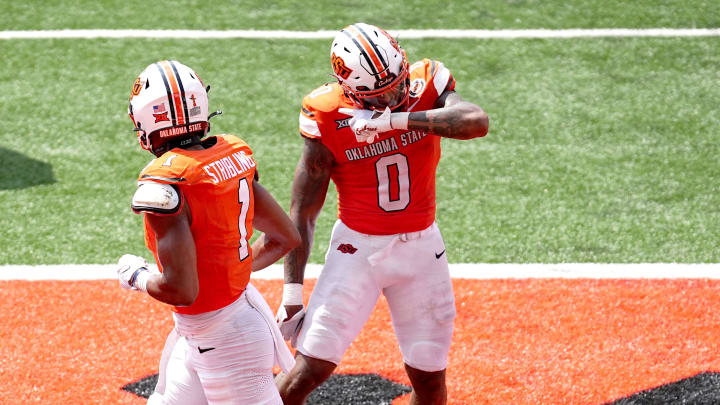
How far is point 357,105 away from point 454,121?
512mm

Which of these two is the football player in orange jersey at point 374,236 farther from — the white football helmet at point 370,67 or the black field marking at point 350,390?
the black field marking at point 350,390

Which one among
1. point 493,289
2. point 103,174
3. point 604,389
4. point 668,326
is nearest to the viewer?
point 604,389

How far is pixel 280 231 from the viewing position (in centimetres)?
459

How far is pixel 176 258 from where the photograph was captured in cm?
383

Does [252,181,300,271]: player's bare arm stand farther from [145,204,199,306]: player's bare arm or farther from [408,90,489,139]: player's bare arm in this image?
[408,90,489,139]: player's bare arm

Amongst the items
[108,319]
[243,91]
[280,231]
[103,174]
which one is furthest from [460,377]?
[243,91]

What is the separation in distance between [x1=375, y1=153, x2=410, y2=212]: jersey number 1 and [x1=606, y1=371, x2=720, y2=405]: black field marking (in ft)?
5.91

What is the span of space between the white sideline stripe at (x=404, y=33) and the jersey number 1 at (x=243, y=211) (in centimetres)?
756

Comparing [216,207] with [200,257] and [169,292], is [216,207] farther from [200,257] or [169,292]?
[169,292]

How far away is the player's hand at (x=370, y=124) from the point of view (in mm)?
4496

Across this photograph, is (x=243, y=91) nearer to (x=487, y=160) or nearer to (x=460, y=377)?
(x=487, y=160)

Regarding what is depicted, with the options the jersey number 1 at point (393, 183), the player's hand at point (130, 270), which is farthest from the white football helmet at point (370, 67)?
the player's hand at point (130, 270)

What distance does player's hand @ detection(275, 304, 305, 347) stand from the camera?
5.05 m

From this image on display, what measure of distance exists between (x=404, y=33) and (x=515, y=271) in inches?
196
